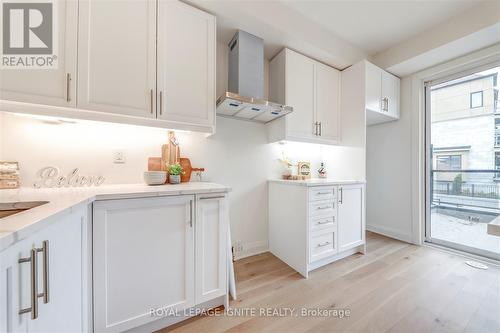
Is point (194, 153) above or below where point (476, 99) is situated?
below

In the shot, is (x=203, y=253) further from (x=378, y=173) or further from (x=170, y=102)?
(x=378, y=173)

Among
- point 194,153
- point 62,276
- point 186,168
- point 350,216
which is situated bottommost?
point 350,216

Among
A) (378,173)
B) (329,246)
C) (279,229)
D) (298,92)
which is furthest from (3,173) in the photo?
(378,173)

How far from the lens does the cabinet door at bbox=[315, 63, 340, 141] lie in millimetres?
2379

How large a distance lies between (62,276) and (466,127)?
3.91m

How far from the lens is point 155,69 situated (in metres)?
1.42

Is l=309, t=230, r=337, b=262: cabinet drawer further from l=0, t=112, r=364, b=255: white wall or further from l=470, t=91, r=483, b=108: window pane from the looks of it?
l=470, t=91, r=483, b=108: window pane

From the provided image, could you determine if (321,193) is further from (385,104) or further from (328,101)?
(385,104)

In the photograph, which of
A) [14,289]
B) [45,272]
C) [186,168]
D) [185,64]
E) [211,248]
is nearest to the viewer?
[14,289]

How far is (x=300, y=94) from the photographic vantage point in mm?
2221

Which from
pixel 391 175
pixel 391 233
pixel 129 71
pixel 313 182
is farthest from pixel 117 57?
pixel 391 233

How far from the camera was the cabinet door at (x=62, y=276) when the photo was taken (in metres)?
0.60

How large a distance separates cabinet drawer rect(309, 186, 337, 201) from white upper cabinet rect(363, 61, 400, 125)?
1.20 meters

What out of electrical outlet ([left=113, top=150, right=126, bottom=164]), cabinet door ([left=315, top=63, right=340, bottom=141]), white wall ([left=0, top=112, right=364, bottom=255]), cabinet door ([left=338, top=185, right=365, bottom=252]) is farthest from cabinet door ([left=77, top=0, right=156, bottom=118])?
cabinet door ([left=338, top=185, right=365, bottom=252])
